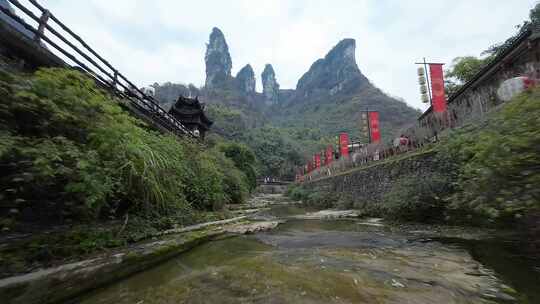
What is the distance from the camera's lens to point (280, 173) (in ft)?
193

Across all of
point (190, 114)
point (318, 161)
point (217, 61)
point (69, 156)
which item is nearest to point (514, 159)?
point (69, 156)

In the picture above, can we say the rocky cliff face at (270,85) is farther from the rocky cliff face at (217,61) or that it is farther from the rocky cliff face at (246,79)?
the rocky cliff face at (217,61)

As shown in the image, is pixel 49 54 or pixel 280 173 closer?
pixel 49 54

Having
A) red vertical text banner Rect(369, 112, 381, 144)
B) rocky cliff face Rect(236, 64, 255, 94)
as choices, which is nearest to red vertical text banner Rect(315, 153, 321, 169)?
red vertical text banner Rect(369, 112, 381, 144)

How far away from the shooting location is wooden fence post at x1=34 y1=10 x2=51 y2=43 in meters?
5.24

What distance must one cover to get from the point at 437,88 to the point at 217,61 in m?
119

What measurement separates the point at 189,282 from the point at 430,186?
6.52m

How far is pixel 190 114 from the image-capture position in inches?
965

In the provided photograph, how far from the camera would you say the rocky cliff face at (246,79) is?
398 feet

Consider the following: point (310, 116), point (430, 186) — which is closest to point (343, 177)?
point (430, 186)

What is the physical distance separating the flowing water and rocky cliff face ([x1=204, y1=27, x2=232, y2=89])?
388 ft

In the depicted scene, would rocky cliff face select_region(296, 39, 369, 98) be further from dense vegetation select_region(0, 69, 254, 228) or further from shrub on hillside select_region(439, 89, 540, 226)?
dense vegetation select_region(0, 69, 254, 228)

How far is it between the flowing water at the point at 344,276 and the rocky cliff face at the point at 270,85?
128049 mm

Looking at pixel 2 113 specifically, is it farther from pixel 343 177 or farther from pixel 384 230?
pixel 343 177
